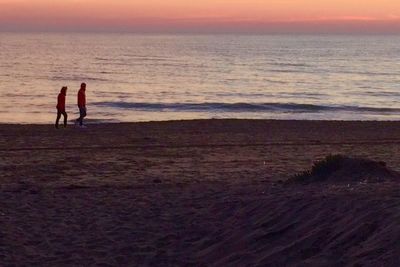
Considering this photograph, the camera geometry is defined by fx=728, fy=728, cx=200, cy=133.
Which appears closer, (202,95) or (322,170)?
(322,170)

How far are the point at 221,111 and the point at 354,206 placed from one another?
27067 millimetres

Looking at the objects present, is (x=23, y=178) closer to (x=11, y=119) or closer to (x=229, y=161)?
(x=229, y=161)

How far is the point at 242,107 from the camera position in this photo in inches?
1433

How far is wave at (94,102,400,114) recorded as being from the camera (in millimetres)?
35250

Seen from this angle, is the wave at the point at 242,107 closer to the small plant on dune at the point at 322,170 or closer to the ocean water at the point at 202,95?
the ocean water at the point at 202,95

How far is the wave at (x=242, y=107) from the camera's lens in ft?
116

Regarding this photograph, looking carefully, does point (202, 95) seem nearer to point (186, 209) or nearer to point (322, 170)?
point (322, 170)

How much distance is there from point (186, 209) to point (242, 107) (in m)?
26.9

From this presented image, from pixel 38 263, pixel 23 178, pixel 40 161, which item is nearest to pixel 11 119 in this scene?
pixel 40 161

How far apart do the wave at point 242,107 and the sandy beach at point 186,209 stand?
58.3 ft

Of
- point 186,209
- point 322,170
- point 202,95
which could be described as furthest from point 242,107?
point 186,209

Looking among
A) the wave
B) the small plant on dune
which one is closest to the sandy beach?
the small plant on dune

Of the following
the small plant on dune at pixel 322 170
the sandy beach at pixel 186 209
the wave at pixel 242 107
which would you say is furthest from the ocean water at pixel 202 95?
the small plant on dune at pixel 322 170

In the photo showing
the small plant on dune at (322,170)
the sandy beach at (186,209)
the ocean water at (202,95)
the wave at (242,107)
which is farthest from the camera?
the wave at (242,107)
